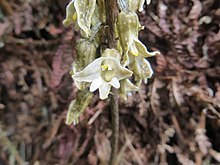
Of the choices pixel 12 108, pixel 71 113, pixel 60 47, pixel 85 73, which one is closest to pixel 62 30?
pixel 60 47

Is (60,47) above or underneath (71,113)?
above

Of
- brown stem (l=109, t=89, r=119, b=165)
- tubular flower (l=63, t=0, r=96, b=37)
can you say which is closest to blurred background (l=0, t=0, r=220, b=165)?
brown stem (l=109, t=89, r=119, b=165)

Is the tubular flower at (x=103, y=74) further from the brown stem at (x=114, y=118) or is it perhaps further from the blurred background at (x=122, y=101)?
A: the blurred background at (x=122, y=101)

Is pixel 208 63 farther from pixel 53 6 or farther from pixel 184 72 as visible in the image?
pixel 53 6

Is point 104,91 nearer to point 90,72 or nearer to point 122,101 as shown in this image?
point 90,72

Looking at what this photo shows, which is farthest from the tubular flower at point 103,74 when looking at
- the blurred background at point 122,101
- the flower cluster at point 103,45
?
the blurred background at point 122,101

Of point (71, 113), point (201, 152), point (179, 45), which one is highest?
point (179, 45)

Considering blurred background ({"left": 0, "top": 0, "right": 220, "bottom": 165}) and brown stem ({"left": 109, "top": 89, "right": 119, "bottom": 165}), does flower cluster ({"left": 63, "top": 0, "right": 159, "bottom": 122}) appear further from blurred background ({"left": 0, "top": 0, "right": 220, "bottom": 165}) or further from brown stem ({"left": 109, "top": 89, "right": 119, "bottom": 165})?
blurred background ({"left": 0, "top": 0, "right": 220, "bottom": 165})
